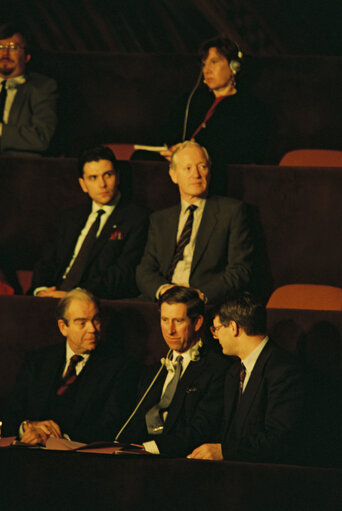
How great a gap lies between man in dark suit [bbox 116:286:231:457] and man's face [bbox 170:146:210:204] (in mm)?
468

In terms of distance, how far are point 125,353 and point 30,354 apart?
0.88 feet

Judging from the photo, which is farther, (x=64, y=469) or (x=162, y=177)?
(x=162, y=177)

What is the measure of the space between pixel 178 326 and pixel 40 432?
0.45 meters

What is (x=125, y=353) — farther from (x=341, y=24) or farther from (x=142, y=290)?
(x=341, y=24)

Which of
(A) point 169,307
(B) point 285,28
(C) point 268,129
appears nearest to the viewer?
(A) point 169,307

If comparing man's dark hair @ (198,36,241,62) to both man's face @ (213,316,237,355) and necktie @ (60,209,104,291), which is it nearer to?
necktie @ (60,209,104,291)

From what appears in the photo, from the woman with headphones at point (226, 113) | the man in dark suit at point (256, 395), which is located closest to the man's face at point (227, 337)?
the man in dark suit at point (256, 395)

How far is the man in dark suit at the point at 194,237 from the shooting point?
8.40 ft

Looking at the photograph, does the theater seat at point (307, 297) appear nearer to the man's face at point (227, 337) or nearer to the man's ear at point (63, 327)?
the man's face at point (227, 337)

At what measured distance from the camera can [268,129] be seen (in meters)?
3.29

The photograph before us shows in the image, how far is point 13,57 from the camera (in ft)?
10.1

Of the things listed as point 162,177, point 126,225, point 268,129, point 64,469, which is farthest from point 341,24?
point 64,469

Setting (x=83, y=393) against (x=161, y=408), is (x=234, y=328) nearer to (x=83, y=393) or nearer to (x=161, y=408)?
(x=161, y=408)

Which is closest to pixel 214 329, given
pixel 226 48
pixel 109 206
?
pixel 109 206
